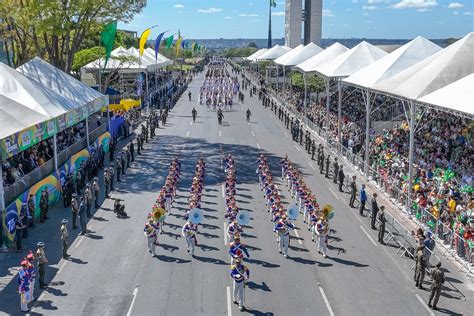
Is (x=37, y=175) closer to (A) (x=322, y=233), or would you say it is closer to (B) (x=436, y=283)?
(A) (x=322, y=233)

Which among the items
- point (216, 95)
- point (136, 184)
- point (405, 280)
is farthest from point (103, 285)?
point (216, 95)

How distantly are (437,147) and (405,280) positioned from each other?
1488 cm

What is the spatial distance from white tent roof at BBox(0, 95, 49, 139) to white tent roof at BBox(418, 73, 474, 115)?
15.2 metres

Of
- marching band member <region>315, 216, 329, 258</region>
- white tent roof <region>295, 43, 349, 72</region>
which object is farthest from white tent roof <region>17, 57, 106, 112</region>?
white tent roof <region>295, 43, 349, 72</region>

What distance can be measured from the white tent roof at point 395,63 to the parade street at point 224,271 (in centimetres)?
696

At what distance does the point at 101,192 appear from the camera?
87.9 ft

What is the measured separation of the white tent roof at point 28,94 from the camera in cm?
2509

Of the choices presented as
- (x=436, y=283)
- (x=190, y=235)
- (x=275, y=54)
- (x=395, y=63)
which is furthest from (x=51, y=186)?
(x=275, y=54)

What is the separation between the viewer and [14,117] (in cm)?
2230

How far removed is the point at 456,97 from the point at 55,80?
20.8 m

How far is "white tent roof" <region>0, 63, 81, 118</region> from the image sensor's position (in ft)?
82.3

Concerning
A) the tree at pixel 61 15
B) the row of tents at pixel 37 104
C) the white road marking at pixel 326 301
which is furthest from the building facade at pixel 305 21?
the white road marking at pixel 326 301

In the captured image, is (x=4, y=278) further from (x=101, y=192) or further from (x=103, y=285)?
(x=101, y=192)

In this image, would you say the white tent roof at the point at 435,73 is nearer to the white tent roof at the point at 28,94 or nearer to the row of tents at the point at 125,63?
the white tent roof at the point at 28,94
